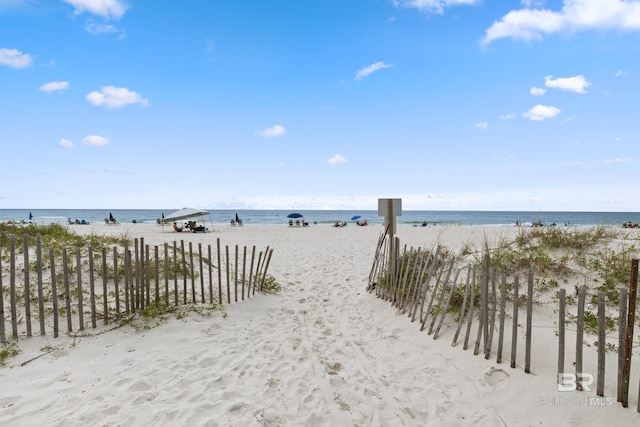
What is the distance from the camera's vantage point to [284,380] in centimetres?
419

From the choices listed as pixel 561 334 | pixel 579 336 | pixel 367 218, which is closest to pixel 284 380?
pixel 561 334

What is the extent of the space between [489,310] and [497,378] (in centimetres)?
124

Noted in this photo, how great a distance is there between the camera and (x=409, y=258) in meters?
6.36

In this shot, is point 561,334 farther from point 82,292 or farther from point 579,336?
point 82,292

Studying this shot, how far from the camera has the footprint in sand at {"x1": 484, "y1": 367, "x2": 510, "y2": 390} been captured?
4.05 m

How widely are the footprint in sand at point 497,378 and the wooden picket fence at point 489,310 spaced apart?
17 cm

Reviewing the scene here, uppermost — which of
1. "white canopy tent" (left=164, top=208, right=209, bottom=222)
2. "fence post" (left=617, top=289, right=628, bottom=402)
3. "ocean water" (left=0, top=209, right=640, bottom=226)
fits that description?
"white canopy tent" (left=164, top=208, right=209, bottom=222)

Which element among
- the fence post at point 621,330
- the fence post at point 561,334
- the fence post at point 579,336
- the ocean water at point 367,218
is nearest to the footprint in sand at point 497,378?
the fence post at point 561,334

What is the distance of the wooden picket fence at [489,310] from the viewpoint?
11.2 feet

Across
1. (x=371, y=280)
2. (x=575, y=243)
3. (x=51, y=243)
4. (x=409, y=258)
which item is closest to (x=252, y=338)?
(x=409, y=258)

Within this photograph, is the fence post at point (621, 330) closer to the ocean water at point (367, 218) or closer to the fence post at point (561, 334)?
the fence post at point (561, 334)

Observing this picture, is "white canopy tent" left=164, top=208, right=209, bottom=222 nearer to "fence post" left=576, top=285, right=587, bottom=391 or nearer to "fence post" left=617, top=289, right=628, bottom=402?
"fence post" left=576, top=285, right=587, bottom=391

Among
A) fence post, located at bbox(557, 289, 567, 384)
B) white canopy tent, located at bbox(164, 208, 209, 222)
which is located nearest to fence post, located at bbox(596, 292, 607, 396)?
fence post, located at bbox(557, 289, 567, 384)

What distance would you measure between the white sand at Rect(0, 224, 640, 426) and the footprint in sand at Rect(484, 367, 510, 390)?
1cm
